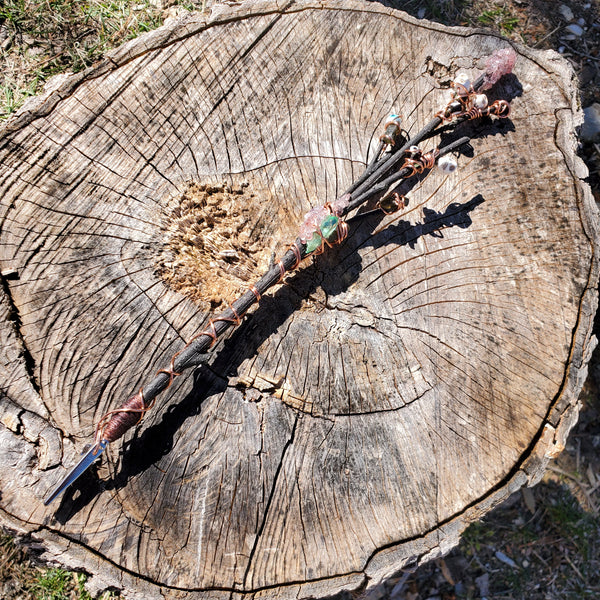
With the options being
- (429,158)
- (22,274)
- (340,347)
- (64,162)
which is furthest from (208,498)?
(429,158)

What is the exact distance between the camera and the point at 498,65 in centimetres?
185

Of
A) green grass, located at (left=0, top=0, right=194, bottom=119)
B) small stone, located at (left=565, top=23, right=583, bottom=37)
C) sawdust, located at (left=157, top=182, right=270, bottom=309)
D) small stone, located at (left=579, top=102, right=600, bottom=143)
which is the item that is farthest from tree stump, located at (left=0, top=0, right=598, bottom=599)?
small stone, located at (left=565, top=23, right=583, bottom=37)

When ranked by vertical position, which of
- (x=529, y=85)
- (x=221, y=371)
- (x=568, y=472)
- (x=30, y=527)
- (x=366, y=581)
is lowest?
(x=568, y=472)

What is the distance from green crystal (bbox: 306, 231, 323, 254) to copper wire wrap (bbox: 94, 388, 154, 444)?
0.70 metres

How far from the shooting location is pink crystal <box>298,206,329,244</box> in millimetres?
1680

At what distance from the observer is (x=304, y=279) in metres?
1.77

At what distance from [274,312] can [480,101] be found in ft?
3.47

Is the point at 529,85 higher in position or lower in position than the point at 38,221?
higher

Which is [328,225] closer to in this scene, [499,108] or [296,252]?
[296,252]

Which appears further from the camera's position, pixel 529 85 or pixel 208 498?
pixel 529 85

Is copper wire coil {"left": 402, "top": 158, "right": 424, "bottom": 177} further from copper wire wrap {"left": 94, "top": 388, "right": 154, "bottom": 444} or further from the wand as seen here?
copper wire wrap {"left": 94, "top": 388, "right": 154, "bottom": 444}

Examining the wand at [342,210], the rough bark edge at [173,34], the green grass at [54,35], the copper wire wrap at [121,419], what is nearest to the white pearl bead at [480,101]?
the wand at [342,210]

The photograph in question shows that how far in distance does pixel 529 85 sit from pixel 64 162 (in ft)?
5.66

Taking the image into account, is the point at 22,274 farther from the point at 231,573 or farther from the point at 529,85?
the point at 529,85
